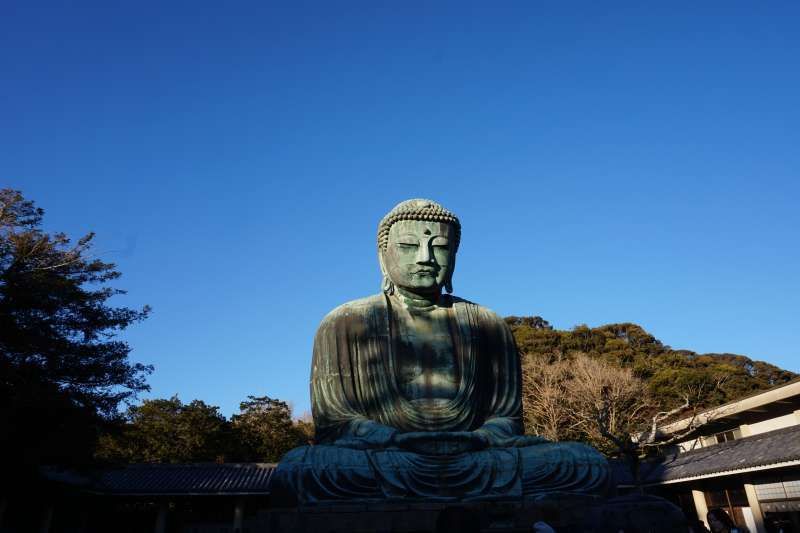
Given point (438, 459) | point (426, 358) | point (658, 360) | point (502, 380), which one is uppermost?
point (658, 360)

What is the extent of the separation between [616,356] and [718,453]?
47.3ft

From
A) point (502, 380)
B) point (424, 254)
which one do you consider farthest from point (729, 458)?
point (424, 254)

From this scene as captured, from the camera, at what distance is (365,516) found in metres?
4.88

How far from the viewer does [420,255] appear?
7000mm

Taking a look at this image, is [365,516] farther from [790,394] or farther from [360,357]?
[790,394]

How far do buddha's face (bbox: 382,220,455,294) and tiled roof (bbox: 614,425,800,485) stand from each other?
10.6 m

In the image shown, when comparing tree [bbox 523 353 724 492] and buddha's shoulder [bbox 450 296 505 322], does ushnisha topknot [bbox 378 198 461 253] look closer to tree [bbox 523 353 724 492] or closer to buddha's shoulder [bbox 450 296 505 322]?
buddha's shoulder [bbox 450 296 505 322]

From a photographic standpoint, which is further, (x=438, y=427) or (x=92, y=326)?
(x=92, y=326)

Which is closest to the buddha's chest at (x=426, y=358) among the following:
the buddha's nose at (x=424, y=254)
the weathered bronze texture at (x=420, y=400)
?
the weathered bronze texture at (x=420, y=400)

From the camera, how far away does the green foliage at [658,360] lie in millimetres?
27609

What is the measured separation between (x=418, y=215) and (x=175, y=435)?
2186 centimetres

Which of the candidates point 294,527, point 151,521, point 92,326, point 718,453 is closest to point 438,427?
point 294,527

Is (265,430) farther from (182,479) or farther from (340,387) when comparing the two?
(340,387)

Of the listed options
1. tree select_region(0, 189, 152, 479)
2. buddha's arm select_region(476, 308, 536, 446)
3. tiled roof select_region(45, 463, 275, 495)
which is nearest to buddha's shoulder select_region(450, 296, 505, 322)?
buddha's arm select_region(476, 308, 536, 446)
